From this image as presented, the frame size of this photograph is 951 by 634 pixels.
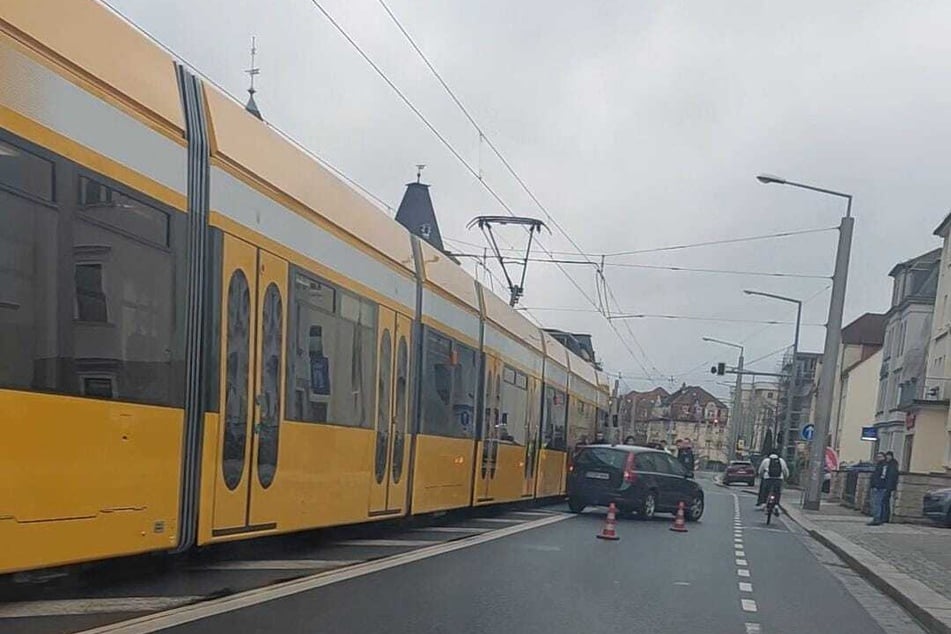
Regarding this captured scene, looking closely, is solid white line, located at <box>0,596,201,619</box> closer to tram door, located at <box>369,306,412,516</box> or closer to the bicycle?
tram door, located at <box>369,306,412,516</box>

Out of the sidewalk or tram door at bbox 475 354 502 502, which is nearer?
the sidewalk

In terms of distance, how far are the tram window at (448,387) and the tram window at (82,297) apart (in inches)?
276

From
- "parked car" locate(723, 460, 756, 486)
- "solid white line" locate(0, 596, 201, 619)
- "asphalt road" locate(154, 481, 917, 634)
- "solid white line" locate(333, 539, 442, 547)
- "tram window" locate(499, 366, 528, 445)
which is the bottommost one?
"parked car" locate(723, 460, 756, 486)

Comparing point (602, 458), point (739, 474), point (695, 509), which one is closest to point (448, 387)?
point (602, 458)

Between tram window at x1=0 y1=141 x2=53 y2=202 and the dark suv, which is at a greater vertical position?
tram window at x1=0 y1=141 x2=53 y2=202

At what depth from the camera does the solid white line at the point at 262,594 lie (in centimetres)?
730

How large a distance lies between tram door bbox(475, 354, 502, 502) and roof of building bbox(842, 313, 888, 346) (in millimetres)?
72787

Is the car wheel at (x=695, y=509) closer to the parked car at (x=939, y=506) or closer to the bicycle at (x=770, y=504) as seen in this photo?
the bicycle at (x=770, y=504)

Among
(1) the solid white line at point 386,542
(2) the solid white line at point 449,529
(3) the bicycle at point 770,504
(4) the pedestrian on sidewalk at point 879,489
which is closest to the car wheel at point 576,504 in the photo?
(3) the bicycle at point 770,504

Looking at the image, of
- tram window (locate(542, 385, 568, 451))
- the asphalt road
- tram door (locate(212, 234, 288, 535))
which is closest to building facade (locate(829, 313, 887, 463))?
tram window (locate(542, 385, 568, 451))

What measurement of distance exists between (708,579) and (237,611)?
6.33m

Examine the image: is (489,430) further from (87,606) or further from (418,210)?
(418,210)

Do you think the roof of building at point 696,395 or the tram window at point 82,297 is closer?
the tram window at point 82,297

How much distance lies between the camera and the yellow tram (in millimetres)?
6793
